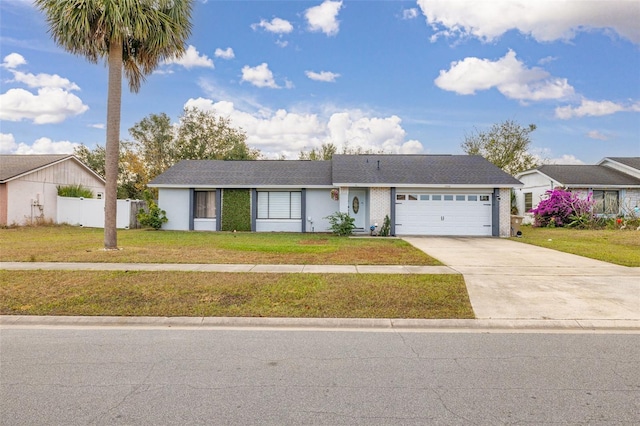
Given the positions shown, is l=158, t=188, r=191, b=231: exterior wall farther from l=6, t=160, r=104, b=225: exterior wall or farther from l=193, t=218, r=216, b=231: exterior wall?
l=6, t=160, r=104, b=225: exterior wall

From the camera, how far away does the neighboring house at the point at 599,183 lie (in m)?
26.8

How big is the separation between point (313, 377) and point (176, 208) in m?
19.9

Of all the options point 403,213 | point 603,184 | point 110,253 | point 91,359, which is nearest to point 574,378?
point 91,359

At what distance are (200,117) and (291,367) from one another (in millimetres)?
40451

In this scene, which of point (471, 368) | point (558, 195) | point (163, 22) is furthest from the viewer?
point (558, 195)

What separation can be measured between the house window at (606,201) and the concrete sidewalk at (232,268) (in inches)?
897

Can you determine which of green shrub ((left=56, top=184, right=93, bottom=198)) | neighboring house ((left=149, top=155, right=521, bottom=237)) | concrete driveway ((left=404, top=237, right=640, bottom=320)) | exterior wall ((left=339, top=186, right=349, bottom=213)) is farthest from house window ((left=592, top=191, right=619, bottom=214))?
green shrub ((left=56, top=184, right=93, bottom=198))

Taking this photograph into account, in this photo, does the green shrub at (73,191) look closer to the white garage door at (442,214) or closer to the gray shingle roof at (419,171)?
the gray shingle roof at (419,171)

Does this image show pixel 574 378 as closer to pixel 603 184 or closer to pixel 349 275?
pixel 349 275

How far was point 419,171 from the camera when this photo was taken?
21.6m

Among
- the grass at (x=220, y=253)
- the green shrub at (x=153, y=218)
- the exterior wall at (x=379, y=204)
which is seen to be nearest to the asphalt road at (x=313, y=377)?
the grass at (x=220, y=253)

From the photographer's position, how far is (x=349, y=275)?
9117 millimetres

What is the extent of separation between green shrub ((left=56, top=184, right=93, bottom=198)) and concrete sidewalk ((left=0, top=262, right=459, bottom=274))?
18525 mm

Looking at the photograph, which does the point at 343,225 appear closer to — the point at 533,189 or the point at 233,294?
the point at 233,294
